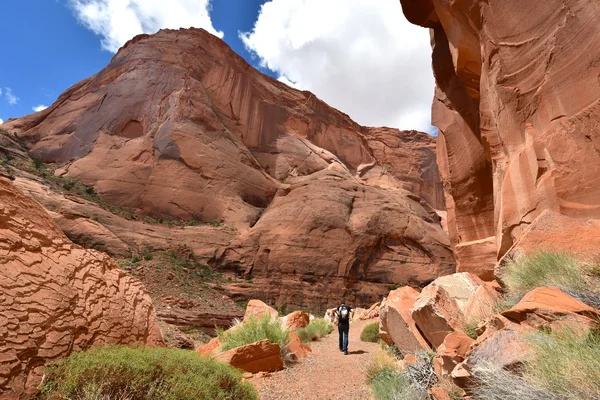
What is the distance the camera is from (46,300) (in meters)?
4.14

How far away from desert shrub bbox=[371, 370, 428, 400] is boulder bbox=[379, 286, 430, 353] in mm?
1098

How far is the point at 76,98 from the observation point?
142 ft

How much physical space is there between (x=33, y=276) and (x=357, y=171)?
175 ft

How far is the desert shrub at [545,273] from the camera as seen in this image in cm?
406

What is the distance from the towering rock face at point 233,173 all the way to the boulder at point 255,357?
2022 cm

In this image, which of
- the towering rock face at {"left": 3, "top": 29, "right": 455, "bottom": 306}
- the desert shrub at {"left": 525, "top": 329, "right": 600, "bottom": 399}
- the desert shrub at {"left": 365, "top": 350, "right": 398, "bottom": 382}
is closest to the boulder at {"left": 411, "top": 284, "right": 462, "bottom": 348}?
the desert shrub at {"left": 365, "top": 350, "right": 398, "bottom": 382}

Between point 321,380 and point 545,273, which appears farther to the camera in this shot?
point 321,380

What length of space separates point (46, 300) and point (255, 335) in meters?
5.88

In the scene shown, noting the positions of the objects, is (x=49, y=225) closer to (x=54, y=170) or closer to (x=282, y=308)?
(x=282, y=308)

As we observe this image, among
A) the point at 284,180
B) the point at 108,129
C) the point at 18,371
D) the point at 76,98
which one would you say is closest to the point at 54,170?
the point at 108,129

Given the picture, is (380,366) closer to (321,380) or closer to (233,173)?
(321,380)

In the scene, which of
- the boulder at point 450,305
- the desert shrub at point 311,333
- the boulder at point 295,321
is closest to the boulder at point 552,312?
the boulder at point 450,305

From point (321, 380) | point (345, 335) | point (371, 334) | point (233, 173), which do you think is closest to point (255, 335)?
point (321, 380)

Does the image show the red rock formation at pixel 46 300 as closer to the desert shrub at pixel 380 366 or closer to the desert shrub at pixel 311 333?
the desert shrub at pixel 380 366
